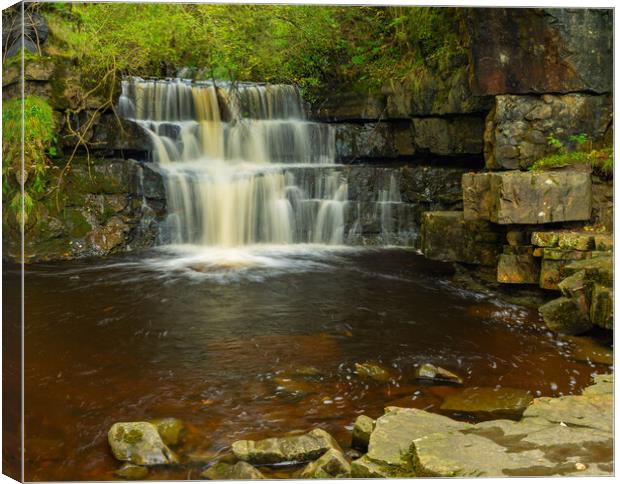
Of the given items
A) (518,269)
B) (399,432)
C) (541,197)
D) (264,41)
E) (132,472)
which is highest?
(264,41)

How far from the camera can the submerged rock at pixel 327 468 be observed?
288 cm

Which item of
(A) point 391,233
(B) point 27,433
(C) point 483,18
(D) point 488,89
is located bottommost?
(B) point 27,433

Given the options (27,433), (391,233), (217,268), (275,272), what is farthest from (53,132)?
(27,433)

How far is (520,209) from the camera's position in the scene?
5.93m

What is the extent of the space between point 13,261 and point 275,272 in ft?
11.1

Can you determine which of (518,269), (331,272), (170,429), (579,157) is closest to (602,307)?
(518,269)

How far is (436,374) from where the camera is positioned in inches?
159

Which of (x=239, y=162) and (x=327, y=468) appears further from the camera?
(x=239, y=162)

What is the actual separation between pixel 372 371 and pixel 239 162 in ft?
18.2

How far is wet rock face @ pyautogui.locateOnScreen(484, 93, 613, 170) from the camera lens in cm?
588

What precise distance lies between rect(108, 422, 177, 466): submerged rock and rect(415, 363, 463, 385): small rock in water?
1.68 m

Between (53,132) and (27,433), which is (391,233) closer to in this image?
(53,132)

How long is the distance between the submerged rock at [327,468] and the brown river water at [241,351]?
14 cm

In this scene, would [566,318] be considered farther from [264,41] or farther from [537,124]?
[264,41]
